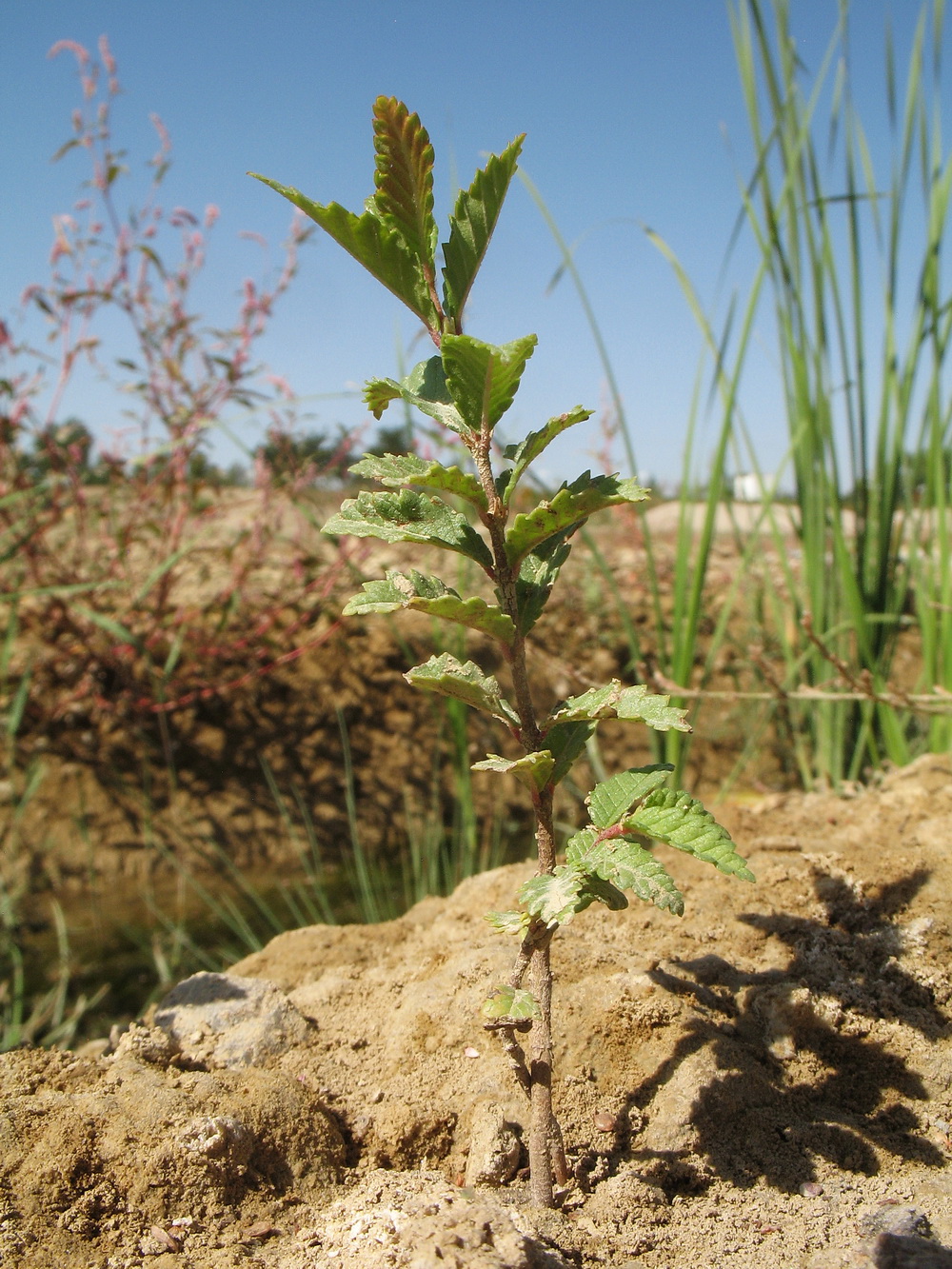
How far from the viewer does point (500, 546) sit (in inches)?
30.7

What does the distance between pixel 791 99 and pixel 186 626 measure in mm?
2276

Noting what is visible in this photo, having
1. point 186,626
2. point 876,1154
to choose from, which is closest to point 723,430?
point 876,1154

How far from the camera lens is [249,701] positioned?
327 cm

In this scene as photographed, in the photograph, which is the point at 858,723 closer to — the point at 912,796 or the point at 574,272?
the point at 912,796

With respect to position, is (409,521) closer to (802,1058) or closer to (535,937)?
(535,937)

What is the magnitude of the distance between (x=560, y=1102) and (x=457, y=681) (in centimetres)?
46

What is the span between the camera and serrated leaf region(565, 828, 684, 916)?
0.64 metres

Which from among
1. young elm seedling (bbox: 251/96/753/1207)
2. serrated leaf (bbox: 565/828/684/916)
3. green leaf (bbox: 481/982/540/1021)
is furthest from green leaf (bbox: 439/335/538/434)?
green leaf (bbox: 481/982/540/1021)

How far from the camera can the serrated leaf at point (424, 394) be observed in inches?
30.5

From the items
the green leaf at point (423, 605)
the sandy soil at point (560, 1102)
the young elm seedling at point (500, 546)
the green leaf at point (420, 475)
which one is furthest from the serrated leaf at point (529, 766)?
the sandy soil at point (560, 1102)

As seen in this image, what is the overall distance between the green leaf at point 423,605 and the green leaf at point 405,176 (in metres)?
0.27

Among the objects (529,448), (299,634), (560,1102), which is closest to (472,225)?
(529,448)

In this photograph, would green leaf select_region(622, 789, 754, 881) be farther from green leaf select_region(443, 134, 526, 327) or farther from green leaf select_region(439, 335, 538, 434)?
green leaf select_region(443, 134, 526, 327)

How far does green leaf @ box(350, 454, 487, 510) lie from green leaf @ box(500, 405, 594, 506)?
31 mm
